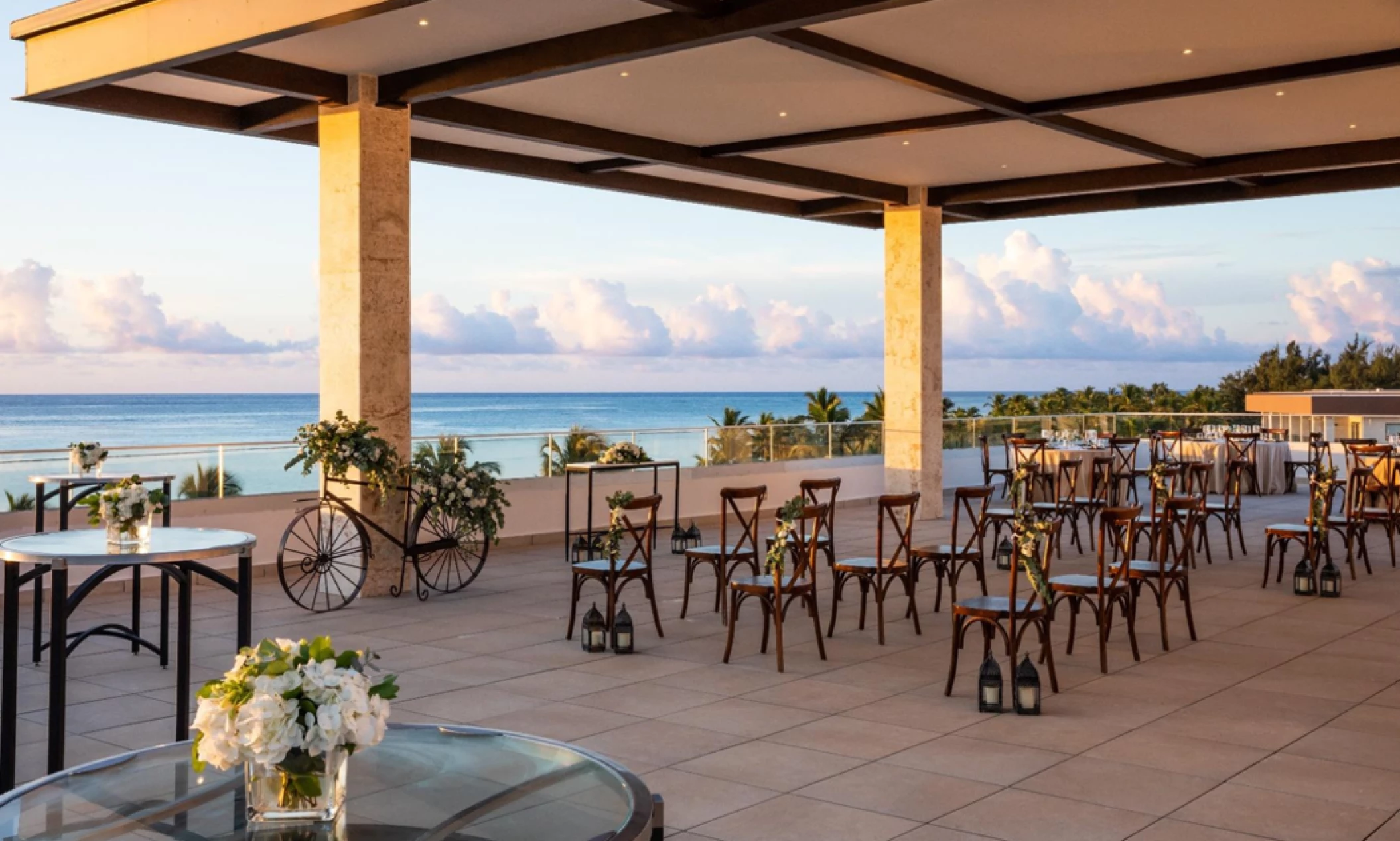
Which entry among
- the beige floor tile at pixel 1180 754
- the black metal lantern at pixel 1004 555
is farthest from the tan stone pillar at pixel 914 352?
the beige floor tile at pixel 1180 754

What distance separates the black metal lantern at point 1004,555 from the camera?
35.1 feet

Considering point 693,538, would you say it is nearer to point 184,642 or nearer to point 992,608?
point 992,608

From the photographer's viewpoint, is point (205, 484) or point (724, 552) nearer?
point (724, 552)

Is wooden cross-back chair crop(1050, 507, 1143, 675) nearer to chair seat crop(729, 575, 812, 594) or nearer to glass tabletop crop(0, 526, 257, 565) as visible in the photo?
chair seat crop(729, 575, 812, 594)

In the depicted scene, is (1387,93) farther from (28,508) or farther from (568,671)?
(28,508)

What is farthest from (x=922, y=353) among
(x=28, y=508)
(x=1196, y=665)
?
(x=28, y=508)

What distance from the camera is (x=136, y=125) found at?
4088 centimetres

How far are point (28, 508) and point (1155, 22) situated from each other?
8008 millimetres

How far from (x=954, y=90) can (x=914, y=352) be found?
5.83 metres

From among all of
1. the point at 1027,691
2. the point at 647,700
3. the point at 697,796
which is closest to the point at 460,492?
the point at 647,700

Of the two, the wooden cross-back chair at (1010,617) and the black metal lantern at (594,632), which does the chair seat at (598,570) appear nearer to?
the black metal lantern at (594,632)

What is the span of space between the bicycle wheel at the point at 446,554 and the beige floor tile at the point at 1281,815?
5904 millimetres

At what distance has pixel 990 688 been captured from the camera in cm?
584

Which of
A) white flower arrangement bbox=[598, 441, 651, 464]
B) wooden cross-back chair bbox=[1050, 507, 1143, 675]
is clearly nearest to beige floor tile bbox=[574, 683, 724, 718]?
wooden cross-back chair bbox=[1050, 507, 1143, 675]
